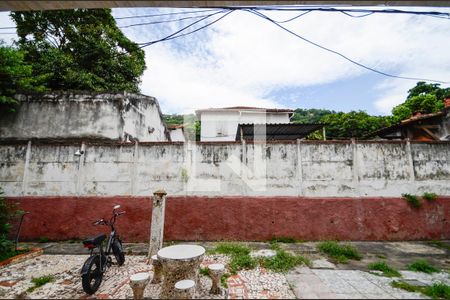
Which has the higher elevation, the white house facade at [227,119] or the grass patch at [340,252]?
the white house facade at [227,119]

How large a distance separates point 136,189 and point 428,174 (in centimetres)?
949

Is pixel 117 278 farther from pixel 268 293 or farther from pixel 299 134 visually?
pixel 299 134

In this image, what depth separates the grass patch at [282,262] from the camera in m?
5.20

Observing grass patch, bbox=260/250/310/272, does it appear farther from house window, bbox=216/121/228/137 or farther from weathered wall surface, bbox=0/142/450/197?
house window, bbox=216/121/228/137

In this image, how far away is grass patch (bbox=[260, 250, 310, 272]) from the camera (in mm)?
5197

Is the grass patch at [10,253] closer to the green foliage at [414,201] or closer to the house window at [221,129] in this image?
the green foliage at [414,201]

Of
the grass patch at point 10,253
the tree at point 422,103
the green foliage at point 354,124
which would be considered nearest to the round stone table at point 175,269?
the grass patch at point 10,253

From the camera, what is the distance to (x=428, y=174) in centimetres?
780

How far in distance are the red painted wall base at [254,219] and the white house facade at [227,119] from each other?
1169 centimetres

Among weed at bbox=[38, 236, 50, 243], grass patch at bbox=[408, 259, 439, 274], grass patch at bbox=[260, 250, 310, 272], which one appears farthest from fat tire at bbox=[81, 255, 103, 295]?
grass patch at bbox=[408, 259, 439, 274]

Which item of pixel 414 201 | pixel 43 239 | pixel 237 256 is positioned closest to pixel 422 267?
pixel 414 201

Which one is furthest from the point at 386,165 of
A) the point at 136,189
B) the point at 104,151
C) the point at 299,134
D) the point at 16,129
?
the point at 16,129

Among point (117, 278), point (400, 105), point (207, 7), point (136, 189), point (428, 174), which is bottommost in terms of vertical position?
point (117, 278)

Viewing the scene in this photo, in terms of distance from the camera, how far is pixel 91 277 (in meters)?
4.34
